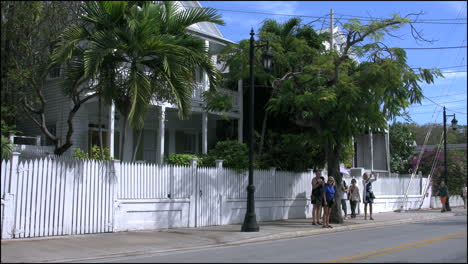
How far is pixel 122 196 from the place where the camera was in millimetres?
13680

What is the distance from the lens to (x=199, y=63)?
579 inches

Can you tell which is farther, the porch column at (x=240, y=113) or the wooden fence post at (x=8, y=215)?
the porch column at (x=240, y=113)

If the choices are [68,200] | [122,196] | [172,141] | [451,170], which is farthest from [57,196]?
[451,170]

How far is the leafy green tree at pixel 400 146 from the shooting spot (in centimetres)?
3781

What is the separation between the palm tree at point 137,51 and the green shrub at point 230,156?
168 inches

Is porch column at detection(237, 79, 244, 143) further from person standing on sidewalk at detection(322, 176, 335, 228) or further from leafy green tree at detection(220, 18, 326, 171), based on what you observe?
person standing on sidewalk at detection(322, 176, 335, 228)

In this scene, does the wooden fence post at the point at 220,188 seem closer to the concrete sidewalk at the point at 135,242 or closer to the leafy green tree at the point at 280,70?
the concrete sidewalk at the point at 135,242

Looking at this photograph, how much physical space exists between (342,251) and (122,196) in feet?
20.9

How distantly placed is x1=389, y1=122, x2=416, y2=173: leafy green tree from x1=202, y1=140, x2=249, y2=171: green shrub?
71.7ft

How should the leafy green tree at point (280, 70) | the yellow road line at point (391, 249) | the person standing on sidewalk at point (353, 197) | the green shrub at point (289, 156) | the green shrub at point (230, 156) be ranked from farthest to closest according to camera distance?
the person standing on sidewalk at point (353, 197)
the green shrub at point (289, 156)
the leafy green tree at point (280, 70)
the green shrub at point (230, 156)
the yellow road line at point (391, 249)

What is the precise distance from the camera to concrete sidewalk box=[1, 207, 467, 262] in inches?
391

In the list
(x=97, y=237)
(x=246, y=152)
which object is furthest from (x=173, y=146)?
(x=97, y=237)

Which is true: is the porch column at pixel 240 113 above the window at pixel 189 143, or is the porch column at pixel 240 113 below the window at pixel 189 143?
above

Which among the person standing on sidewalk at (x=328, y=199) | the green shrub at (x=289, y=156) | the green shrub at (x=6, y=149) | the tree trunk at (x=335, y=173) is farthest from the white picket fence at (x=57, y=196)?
the tree trunk at (x=335, y=173)
